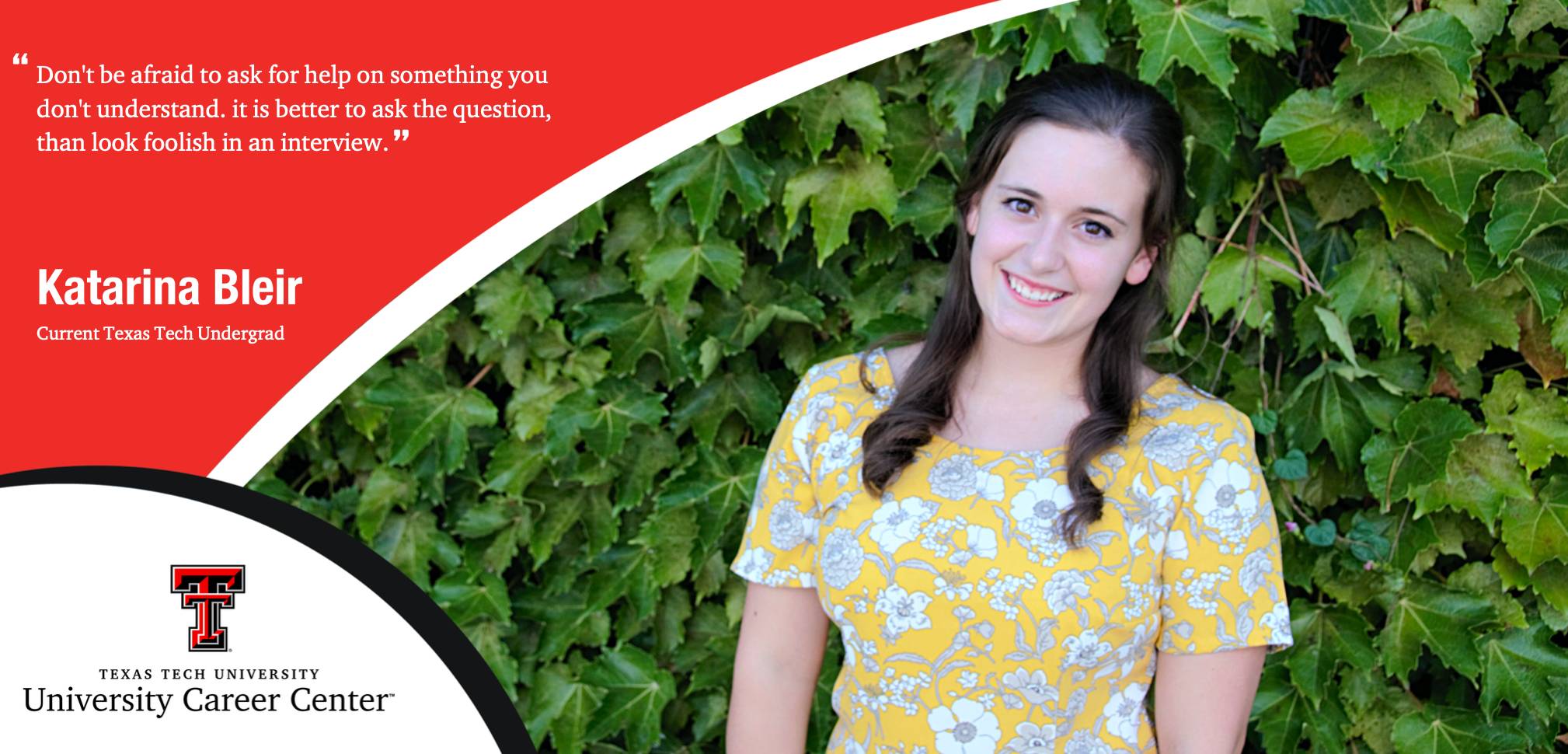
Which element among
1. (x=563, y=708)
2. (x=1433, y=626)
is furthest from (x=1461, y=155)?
(x=563, y=708)

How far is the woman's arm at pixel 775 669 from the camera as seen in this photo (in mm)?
1459

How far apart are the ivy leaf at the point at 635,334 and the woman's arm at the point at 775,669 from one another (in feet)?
1.47

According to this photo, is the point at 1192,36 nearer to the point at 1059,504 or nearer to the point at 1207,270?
the point at 1207,270

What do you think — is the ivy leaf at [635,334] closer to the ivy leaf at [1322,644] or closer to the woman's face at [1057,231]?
the woman's face at [1057,231]

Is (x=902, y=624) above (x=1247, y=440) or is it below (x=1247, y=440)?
below

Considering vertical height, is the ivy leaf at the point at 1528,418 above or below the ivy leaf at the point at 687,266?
below

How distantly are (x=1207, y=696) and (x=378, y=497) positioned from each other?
118cm

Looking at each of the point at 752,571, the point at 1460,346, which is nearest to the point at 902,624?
the point at 752,571

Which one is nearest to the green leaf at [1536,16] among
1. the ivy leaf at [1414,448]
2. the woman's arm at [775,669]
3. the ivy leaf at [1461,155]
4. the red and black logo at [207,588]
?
the ivy leaf at [1461,155]

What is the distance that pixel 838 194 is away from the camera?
1.75 metres

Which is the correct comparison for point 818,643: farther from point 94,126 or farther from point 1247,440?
point 94,126

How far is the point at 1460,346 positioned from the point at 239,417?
1553mm

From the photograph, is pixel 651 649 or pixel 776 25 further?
pixel 651 649

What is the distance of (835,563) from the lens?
4.42ft
